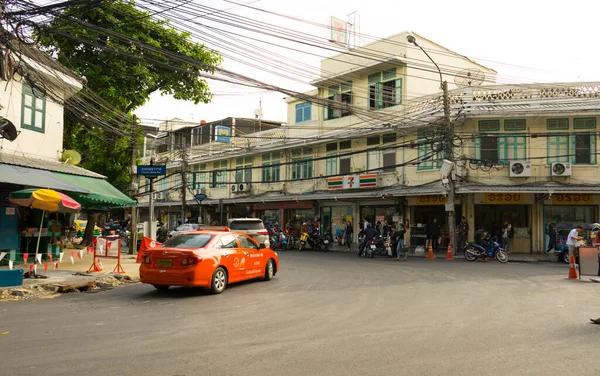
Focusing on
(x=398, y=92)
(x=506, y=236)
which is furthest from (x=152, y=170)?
(x=506, y=236)

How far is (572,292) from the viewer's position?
11.1 metres

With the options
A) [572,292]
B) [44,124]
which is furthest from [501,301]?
[44,124]

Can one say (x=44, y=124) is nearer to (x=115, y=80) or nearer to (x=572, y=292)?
(x=115, y=80)

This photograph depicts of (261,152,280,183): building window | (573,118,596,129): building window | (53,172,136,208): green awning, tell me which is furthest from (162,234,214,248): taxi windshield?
(261,152,280,183): building window

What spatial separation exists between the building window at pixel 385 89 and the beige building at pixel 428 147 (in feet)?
0.21

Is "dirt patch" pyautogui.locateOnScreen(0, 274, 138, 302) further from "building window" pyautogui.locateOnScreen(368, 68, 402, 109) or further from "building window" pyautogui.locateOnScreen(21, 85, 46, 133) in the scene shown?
"building window" pyautogui.locateOnScreen(368, 68, 402, 109)

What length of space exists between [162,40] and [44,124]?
8312 millimetres

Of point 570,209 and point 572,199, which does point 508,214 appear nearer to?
point 570,209

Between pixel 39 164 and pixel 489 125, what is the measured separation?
21028 mm

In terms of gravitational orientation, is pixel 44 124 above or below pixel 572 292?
above

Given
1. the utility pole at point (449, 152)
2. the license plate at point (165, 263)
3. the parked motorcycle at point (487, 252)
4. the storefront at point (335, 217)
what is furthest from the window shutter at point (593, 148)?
the license plate at point (165, 263)

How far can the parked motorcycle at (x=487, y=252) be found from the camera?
19.6m

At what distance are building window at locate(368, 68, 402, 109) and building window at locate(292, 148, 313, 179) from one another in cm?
614

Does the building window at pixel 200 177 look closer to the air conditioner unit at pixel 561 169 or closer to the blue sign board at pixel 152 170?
the blue sign board at pixel 152 170
